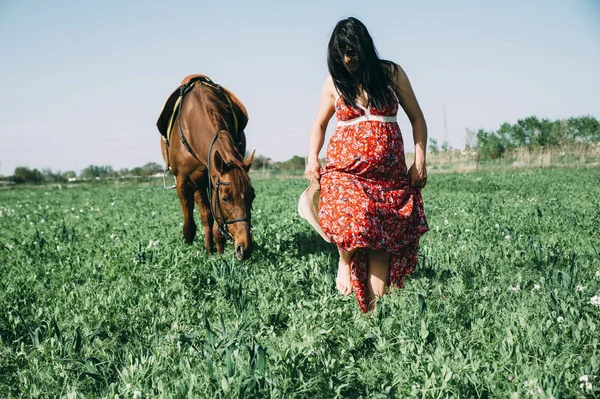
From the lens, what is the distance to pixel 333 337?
9.46 feet

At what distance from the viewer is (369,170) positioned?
3389 millimetres

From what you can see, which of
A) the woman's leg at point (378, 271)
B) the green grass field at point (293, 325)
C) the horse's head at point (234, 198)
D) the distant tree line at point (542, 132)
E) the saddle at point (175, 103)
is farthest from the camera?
the distant tree line at point (542, 132)

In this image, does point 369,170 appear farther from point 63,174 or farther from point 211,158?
point 63,174

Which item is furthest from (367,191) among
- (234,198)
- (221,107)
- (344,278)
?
(221,107)

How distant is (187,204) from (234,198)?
5.77ft

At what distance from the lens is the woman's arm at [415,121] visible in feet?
11.4

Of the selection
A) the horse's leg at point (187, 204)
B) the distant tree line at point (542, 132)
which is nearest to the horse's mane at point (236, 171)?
the horse's leg at point (187, 204)

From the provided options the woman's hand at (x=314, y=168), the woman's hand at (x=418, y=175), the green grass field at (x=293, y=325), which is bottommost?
the green grass field at (x=293, y=325)

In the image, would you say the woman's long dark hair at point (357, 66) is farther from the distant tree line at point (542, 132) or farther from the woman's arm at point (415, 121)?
the distant tree line at point (542, 132)

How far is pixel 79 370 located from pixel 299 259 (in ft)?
9.14

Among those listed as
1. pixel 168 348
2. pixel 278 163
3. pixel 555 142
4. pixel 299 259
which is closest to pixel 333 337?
pixel 168 348

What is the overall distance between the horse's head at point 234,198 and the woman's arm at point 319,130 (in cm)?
85

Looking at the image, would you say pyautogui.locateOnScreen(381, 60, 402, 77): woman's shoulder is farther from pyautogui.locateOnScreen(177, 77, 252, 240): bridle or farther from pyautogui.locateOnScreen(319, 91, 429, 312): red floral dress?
pyautogui.locateOnScreen(177, 77, 252, 240): bridle

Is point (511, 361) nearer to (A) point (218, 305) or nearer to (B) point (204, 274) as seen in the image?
(A) point (218, 305)
